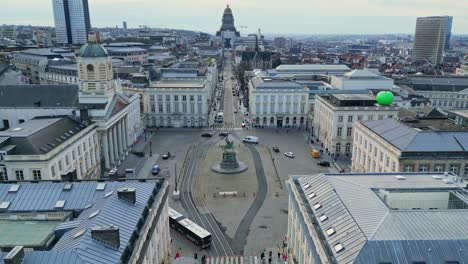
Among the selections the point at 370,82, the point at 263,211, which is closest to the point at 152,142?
the point at 263,211

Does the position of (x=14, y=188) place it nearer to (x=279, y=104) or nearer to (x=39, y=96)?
(x=39, y=96)

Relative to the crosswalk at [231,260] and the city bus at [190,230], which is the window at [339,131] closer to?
the city bus at [190,230]

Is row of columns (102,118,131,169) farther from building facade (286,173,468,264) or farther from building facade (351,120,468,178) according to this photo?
building facade (351,120,468,178)

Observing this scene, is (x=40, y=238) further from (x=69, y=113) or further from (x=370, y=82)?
(x=370, y=82)

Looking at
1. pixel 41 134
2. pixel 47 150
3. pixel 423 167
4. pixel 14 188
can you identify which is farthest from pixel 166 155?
pixel 423 167

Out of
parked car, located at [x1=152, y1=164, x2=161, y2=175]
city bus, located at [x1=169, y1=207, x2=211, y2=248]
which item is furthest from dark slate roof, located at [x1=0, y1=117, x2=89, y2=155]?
city bus, located at [x1=169, y1=207, x2=211, y2=248]

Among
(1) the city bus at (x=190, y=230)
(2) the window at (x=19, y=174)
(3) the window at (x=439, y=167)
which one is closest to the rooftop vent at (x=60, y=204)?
(1) the city bus at (x=190, y=230)
